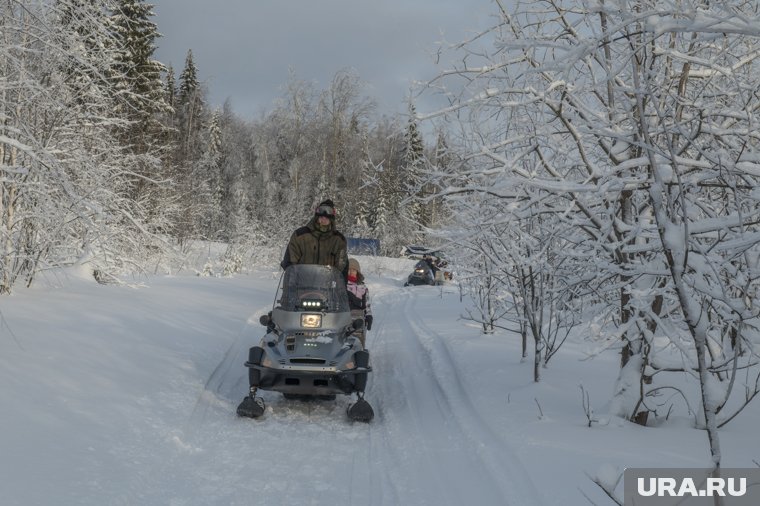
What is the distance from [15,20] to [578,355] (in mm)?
8936

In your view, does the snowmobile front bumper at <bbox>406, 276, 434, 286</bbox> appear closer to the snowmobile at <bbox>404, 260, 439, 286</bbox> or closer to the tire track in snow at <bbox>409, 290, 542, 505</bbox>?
the snowmobile at <bbox>404, 260, 439, 286</bbox>

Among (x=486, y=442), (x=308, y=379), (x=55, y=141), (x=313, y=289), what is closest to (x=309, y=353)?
(x=308, y=379)

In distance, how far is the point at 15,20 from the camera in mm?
6152

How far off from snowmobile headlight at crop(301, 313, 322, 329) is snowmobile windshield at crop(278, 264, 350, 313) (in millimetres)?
175

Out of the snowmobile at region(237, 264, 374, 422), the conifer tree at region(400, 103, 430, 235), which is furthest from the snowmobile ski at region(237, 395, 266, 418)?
the conifer tree at region(400, 103, 430, 235)

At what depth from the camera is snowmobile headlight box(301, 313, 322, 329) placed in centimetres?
738

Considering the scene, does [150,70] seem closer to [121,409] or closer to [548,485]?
[121,409]

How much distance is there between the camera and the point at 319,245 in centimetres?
852

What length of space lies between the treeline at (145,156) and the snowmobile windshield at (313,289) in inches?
52.4

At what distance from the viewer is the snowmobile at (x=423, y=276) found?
30.3m

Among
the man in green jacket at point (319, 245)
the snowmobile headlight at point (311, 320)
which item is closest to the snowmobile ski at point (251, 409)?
the snowmobile headlight at point (311, 320)

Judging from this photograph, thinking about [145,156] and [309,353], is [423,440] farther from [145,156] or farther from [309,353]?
[145,156]

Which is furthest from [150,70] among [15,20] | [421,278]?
[15,20]

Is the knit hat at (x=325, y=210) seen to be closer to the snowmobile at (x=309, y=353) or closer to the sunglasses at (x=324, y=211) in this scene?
the sunglasses at (x=324, y=211)
